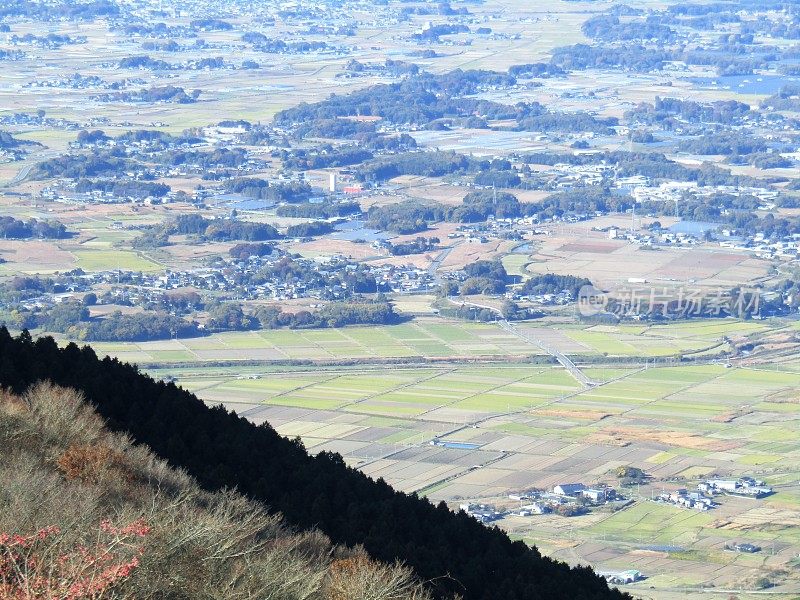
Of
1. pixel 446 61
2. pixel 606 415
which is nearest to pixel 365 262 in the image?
pixel 606 415

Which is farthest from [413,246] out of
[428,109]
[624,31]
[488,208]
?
[624,31]

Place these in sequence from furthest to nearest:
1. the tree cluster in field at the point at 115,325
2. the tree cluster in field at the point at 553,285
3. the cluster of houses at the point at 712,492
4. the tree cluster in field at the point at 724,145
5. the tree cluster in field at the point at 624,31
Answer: the tree cluster in field at the point at 624,31, the tree cluster in field at the point at 724,145, the tree cluster in field at the point at 553,285, the tree cluster in field at the point at 115,325, the cluster of houses at the point at 712,492

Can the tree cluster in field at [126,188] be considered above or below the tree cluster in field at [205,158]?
below

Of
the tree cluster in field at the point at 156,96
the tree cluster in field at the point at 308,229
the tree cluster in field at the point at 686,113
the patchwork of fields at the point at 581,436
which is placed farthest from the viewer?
the tree cluster in field at the point at 156,96

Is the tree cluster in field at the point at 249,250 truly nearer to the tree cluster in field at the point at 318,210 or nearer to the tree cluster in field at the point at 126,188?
the tree cluster in field at the point at 318,210

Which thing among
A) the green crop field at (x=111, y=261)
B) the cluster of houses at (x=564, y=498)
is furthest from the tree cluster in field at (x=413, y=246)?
the cluster of houses at (x=564, y=498)

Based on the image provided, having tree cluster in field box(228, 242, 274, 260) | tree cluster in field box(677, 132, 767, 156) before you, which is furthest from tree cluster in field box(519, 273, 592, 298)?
tree cluster in field box(677, 132, 767, 156)
